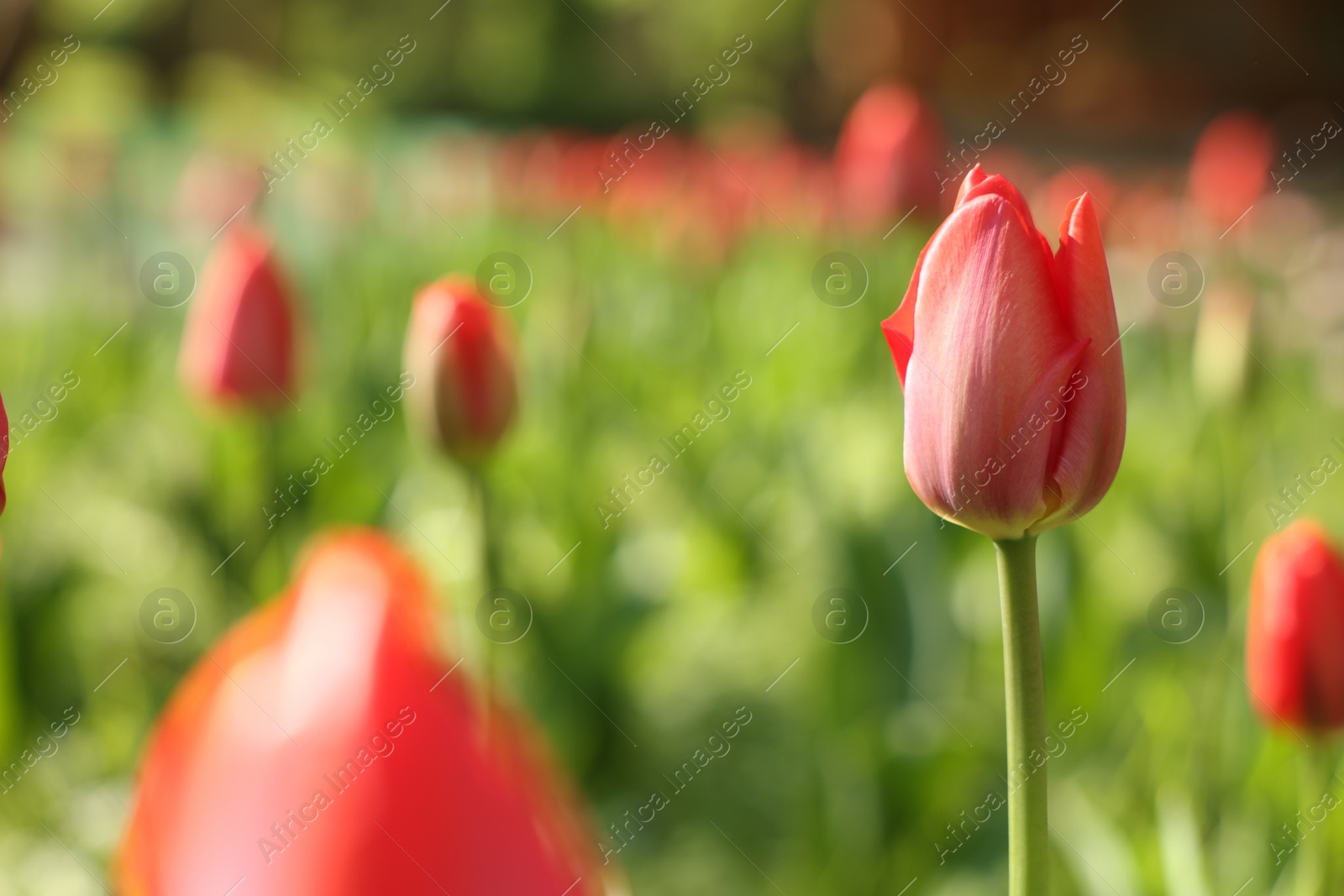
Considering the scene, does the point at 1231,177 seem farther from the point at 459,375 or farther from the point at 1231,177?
the point at 459,375

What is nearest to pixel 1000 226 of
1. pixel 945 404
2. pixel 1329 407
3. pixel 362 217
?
pixel 945 404

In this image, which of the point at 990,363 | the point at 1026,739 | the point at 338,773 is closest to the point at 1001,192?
the point at 990,363

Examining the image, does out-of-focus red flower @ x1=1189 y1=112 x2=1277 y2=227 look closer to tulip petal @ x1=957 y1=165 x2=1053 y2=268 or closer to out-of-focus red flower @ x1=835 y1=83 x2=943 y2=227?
out-of-focus red flower @ x1=835 y1=83 x2=943 y2=227

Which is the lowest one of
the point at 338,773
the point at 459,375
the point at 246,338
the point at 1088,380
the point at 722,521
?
the point at 722,521

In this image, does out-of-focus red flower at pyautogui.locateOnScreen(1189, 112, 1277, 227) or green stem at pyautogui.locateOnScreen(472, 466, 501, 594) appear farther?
out-of-focus red flower at pyautogui.locateOnScreen(1189, 112, 1277, 227)

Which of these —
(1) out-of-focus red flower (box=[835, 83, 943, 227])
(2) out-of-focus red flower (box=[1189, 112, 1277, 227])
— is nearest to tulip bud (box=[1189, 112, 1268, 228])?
(2) out-of-focus red flower (box=[1189, 112, 1277, 227])

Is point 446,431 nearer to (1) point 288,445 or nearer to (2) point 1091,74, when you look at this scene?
(1) point 288,445
